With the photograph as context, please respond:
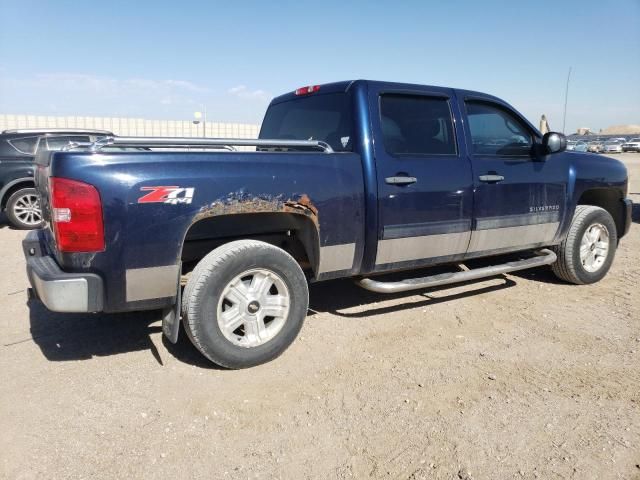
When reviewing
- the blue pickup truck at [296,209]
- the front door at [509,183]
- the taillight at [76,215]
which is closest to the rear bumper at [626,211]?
the blue pickup truck at [296,209]

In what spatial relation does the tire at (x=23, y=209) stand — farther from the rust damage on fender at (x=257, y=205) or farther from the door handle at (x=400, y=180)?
the door handle at (x=400, y=180)

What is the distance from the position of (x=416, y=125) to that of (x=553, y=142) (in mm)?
1378

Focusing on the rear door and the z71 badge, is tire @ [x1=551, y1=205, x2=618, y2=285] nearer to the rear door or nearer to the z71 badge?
the rear door

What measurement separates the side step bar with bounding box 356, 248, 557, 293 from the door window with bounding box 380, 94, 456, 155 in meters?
0.99

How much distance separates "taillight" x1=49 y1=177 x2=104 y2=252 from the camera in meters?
2.78

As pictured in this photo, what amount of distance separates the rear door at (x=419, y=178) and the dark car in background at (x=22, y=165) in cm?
612

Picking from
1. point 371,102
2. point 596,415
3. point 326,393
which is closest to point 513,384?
point 596,415

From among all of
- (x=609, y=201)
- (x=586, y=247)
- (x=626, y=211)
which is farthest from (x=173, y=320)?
(x=626, y=211)

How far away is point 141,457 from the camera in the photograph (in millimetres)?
2482

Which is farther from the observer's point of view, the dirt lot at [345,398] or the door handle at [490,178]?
the door handle at [490,178]

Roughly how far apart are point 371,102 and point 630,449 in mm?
2691

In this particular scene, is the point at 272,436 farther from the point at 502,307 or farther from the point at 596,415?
the point at 502,307

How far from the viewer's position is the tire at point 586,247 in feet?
16.9

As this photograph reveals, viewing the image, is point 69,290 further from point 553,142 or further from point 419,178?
point 553,142
